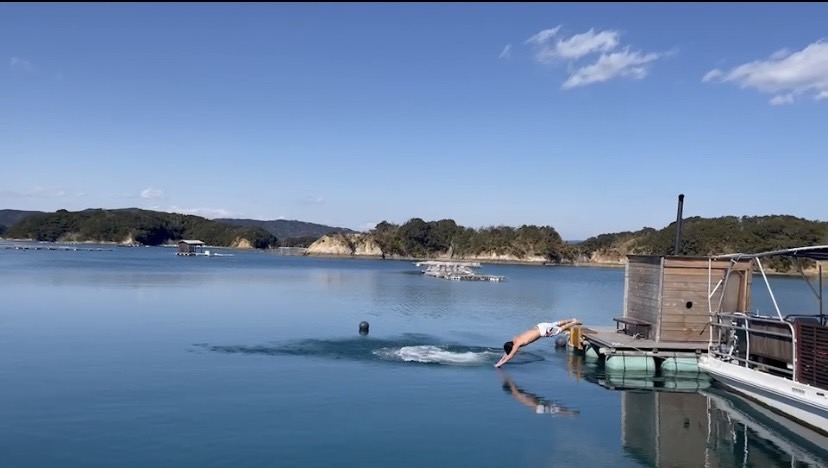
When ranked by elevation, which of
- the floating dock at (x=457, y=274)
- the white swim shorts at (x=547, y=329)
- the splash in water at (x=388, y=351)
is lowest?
the splash in water at (x=388, y=351)

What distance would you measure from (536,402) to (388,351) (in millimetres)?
8980

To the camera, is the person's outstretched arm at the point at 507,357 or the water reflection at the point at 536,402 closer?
the water reflection at the point at 536,402

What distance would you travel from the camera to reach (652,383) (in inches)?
929

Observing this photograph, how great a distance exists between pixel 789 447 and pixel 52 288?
5344cm

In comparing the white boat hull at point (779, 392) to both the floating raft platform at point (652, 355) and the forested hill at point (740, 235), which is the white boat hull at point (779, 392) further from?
the forested hill at point (740, 235)

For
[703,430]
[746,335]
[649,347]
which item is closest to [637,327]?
[649,347]

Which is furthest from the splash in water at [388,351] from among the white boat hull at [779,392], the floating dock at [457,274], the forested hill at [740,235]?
the forested hill at [740,235]

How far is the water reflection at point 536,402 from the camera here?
19.5 metres

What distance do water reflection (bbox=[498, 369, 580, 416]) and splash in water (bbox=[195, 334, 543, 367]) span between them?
369 cm

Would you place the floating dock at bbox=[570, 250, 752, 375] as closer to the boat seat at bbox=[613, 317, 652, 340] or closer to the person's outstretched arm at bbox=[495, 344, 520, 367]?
the boat seat at bbox=[613, 317, 652, 340]

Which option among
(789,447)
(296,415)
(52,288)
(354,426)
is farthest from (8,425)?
(52,288)

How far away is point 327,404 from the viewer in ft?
62.8

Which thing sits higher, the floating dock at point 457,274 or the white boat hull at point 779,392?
the floating dock at point 457,274

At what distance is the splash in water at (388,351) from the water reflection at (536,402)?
12.1ft
